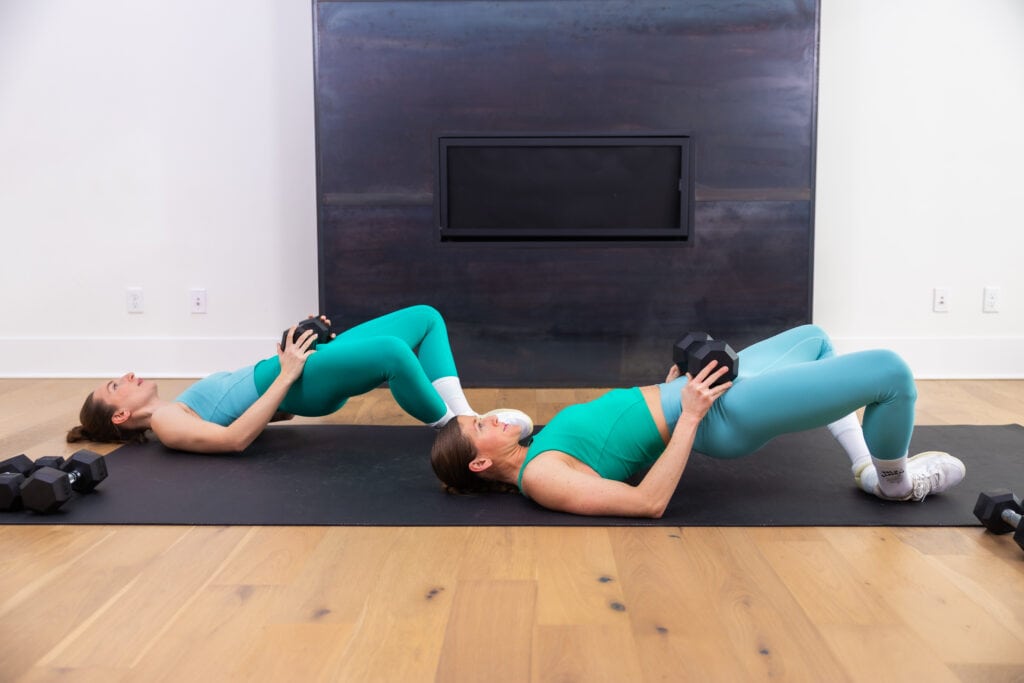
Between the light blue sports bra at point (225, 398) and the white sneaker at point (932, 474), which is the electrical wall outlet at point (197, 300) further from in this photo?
the white sneaker at point (932, 474)

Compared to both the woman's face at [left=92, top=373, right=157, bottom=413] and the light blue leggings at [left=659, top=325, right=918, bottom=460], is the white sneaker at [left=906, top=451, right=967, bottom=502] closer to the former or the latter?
A: the light blue leggings at [left=659, top=325, right=918, bottom=460]

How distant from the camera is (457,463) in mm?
2102

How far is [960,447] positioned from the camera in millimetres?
2697

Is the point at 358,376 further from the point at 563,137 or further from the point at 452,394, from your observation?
→ the point at 563,137

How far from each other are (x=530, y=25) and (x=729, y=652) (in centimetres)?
314

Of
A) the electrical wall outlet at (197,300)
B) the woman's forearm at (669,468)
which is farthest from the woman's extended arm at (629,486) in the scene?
the electrical wall outlet at (197,300)

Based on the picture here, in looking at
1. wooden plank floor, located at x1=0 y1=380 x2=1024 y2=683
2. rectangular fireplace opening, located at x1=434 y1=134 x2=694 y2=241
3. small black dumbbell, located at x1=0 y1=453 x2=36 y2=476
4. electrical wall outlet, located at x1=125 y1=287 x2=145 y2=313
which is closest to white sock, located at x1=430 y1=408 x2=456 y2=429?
wooden plank floor, located at x1=0 y1=380 x2=1024 y2=683

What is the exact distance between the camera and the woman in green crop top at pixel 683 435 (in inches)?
74.2

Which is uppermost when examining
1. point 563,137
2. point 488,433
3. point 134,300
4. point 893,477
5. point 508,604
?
point 563,137

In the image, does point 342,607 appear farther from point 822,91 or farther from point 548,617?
point 822,91

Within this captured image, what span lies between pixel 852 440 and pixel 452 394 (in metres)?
1.19

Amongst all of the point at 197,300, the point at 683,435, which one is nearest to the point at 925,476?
the point at 683,435

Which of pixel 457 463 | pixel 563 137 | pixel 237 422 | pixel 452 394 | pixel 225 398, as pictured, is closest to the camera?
pixel 457 463

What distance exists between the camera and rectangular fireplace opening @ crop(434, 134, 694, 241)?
3.93m
